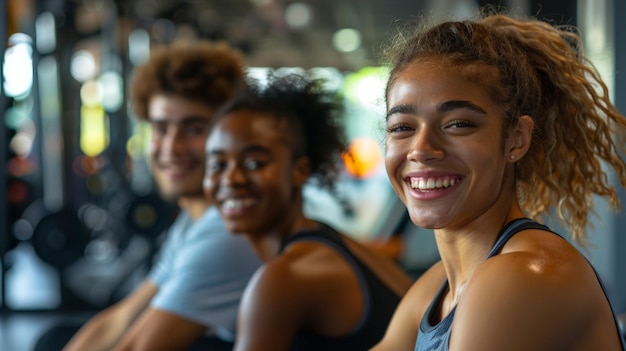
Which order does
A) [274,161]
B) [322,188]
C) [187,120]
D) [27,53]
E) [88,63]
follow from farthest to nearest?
1. [88,63]
2. [27,53]
3. [187,120]
4. [322,188]
5. [274,161]

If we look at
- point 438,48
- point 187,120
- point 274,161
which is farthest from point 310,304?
point 187,120

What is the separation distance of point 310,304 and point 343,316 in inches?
2.7

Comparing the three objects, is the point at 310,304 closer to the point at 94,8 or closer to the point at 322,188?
the point at 322,188

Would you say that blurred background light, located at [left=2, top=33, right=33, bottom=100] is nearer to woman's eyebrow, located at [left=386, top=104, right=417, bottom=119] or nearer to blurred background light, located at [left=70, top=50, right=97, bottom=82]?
blurred background light, located at [left=70, top=50, right=97, bottom=82]

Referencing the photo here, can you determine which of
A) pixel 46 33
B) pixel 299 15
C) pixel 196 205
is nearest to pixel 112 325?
pixel 196 205

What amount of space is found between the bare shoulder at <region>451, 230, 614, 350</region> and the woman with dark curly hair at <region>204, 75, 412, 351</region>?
0.67m

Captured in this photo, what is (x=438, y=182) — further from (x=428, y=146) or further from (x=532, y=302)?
(x=532, y=302)

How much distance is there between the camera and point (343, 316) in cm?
173

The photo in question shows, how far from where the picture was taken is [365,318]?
1.72 meters

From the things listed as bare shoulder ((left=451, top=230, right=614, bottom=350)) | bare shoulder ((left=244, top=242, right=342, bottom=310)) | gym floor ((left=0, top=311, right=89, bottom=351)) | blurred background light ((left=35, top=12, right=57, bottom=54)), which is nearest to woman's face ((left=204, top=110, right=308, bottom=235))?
bare shoulder ((left=244, top=242, right=342, bottom=310))

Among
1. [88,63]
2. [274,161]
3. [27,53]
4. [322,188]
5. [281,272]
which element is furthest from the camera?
[88,63]

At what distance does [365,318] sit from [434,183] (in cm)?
62

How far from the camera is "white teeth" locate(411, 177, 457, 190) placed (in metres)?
1.16

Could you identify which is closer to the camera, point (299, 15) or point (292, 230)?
point (292, 230)
